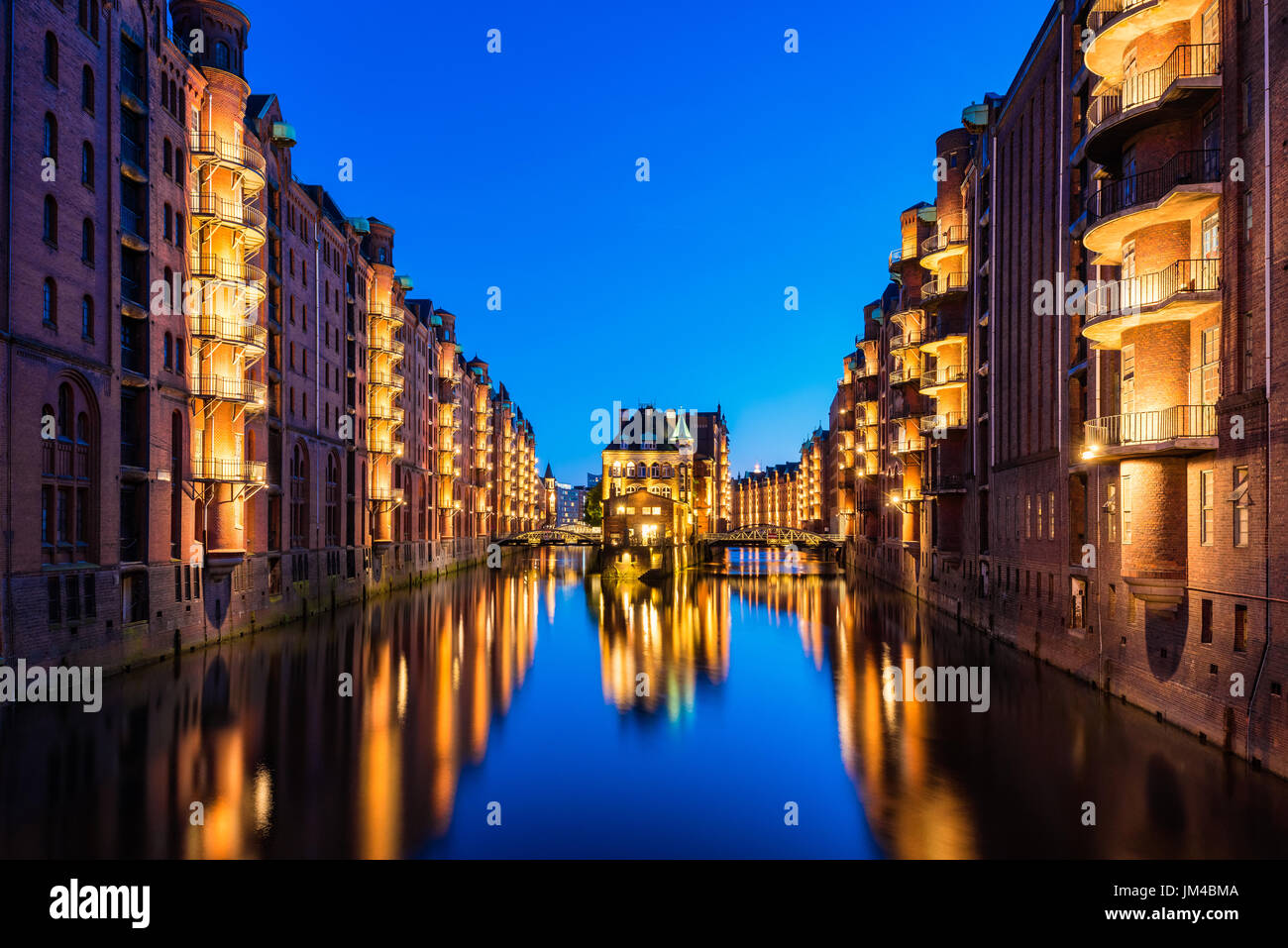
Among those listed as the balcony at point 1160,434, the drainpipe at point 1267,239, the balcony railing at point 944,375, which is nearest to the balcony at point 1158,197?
the drainpipe at point 1267,239

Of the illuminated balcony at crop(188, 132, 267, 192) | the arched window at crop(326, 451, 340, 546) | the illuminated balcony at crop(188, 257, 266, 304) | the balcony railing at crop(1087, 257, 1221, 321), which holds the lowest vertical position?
the arched window at crop(326, 451, 340, 546)

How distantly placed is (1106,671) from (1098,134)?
16.0 m

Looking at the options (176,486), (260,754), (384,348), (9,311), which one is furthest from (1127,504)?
(384,348)

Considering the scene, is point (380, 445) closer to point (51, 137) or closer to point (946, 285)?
point (51, 137)

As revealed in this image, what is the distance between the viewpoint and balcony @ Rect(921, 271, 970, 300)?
48.7 meters

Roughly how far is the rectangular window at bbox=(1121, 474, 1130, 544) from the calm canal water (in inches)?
199

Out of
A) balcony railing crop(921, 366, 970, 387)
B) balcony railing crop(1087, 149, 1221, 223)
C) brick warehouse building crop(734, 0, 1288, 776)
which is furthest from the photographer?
balcony railing crop(921, 366, 970, 387)

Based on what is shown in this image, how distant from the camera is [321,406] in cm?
5466

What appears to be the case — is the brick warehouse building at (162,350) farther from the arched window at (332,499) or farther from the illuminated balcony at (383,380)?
the illuminated balcony at (383,380)

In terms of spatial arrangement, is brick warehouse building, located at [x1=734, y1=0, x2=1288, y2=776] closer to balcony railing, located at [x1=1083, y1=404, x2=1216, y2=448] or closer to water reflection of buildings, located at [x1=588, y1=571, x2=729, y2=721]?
balcony railing, located at [x1=1083, y1=404, x2=1216, y2=448]

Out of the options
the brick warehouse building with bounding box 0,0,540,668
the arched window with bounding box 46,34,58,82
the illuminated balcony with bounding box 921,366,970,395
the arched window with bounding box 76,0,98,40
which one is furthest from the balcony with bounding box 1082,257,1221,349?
the arched window with bounding box 76,0,98,40

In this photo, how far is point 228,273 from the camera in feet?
128
